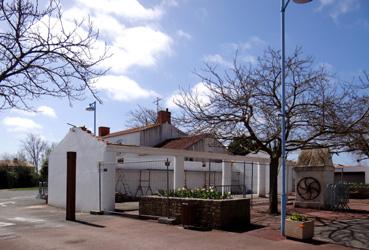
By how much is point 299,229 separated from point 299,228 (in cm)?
3

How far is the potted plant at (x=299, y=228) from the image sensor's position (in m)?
13.2

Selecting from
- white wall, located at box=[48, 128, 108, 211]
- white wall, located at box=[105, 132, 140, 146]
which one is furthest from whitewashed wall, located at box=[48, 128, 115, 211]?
white wall, located at box=[105, 132, 140, 146]

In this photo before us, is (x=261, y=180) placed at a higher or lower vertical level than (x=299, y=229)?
higher

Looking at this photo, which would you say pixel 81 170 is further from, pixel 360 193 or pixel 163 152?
pixel 360 193

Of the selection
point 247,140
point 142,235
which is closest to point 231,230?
point 142,235

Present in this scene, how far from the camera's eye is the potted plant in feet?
43.3

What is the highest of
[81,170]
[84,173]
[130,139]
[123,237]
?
[130,139]

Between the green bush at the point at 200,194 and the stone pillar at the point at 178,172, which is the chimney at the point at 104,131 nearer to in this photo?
the stone pillar at the point at 178,172

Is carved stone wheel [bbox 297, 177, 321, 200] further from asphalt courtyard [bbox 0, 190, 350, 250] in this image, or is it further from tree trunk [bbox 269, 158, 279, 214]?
asphalt courtyard [bbox 0, 190, 350, 250]

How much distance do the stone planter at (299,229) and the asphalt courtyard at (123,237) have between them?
324 mm

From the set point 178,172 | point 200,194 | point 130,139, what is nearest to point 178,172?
point 178,172

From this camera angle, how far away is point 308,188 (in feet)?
77.5

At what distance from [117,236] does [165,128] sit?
27956mm

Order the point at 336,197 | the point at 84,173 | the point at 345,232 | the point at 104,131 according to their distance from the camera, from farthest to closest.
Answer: the point at 104,131, the point at 84,173, the point at 336,197, the point at 345,232
